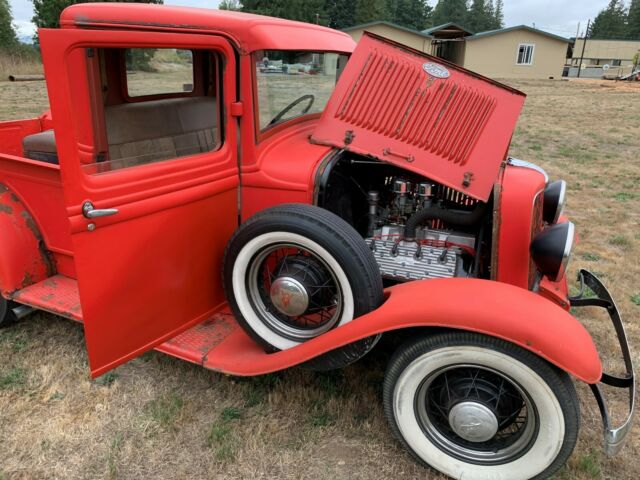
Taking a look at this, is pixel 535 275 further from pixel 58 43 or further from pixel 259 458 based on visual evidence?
pixel 58 43

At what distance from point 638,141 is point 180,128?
398 inches

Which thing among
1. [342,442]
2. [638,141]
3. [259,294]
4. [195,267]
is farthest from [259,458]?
[638,141]

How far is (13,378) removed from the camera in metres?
2.65

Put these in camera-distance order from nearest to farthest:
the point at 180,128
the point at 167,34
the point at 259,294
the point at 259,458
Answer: the point at 167,34 < the point at 259,458 < the point at 259,294 < the point at 180,128

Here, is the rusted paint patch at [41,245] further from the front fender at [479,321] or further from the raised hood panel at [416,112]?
the raised hood panel at [416,112]

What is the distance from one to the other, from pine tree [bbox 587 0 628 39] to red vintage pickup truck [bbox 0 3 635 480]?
285 feet

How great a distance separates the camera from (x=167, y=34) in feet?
6.69

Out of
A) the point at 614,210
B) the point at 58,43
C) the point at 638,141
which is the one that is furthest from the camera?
the point at 638,141

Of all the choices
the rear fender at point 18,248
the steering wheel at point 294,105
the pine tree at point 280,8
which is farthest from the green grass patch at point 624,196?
the pine tree at point 280,8

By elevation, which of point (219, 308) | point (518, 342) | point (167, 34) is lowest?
point (219, 308)

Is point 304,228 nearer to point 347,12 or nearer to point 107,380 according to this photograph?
point 107,380

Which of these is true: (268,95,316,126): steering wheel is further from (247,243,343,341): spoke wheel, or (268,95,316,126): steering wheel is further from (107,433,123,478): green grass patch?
(107,433,123,478): green grass patch

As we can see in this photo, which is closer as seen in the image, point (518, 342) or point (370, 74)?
point (518, 342)

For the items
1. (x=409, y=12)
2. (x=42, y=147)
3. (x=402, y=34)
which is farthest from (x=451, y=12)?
(x=42, y=147)
